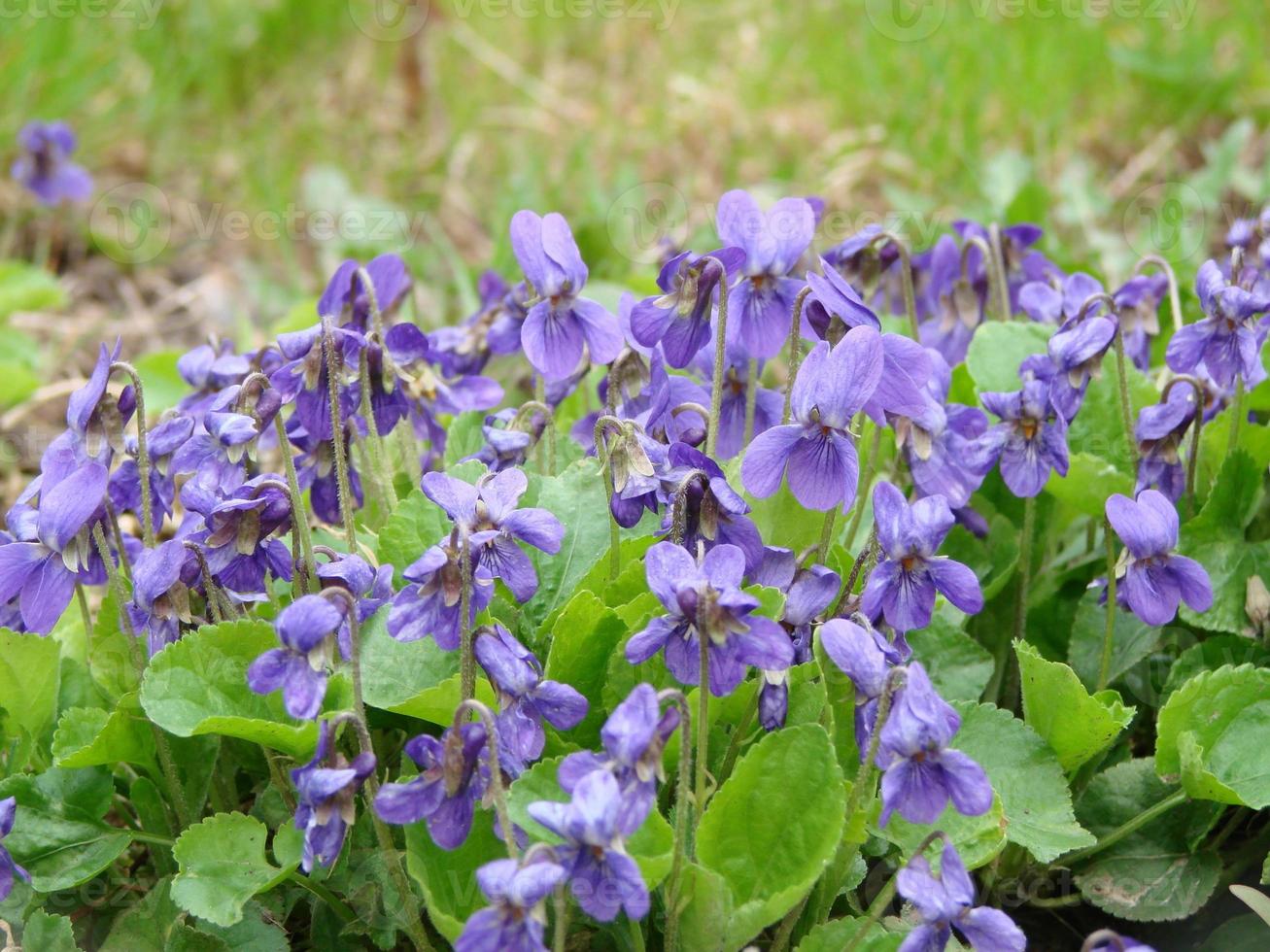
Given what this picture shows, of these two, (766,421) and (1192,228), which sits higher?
(766,421)

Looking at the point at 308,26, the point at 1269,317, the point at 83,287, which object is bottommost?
the point at 83,287

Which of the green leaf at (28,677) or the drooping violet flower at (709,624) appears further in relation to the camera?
the green leaf at (28,677)

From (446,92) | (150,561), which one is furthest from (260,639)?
(446,92)

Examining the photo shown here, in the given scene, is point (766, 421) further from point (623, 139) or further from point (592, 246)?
point (623, 139)

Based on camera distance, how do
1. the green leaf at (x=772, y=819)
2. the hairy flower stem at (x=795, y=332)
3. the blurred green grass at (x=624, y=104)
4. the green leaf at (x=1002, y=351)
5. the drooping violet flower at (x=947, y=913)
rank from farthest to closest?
the blurred green grass at (x=624, y=104), the green leaf at (x=1002, y=351), the hairy flower stem at (x=795, y=332), the green leaf at (x=772, y=819), the drooping violet flower at (x=947, y=913)

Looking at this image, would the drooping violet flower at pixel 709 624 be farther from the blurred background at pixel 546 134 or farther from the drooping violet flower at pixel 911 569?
the blurred background at pixel 546 134

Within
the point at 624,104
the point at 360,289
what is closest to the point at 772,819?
the point at 360,289

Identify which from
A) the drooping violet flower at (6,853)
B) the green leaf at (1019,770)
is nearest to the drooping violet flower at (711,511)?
the green leaf at (1019,770)
